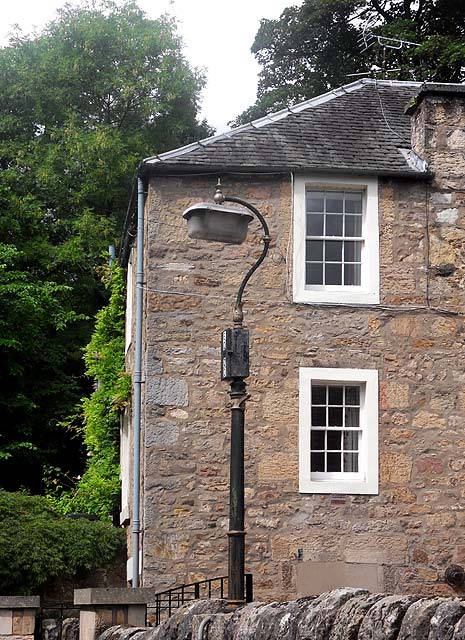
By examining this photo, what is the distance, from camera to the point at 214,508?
1612 centimetres

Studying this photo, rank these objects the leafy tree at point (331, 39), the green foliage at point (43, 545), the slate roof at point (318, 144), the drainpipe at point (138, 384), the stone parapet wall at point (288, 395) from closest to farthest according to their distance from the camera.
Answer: the stone parapet wall at point (288, 395) → the drainpipe at point (138, 384) → the slate roof at point (318, 144) → the green foliage at point (43, 545) → the leafy tree at point (331, 39)

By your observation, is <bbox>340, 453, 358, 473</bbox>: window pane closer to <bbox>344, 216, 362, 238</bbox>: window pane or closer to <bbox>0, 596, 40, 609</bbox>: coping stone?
<bbox>344, 216, 362, 238</bbox>: window pane

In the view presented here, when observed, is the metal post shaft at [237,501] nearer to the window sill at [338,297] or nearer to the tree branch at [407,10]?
the window sill at [338,297]

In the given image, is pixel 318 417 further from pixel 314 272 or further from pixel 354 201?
pixel 354 201

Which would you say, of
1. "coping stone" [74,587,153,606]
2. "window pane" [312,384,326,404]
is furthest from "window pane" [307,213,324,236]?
"coping stone" [74,587,153,606]

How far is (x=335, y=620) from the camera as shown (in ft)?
22.7

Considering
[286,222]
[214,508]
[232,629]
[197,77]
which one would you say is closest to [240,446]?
[232,629]

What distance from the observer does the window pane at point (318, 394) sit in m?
16.8

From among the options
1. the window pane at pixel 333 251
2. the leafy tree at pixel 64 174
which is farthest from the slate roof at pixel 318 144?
the leafy tree at pixel 64 174

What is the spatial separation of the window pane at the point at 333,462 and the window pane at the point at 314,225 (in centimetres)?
296

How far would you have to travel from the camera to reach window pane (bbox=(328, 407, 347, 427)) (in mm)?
16797

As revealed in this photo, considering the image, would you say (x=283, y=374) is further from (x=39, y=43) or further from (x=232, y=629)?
(x=39, y=43)

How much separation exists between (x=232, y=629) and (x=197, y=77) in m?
29.7

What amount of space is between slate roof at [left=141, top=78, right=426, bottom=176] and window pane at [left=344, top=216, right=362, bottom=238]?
2.16 feet
